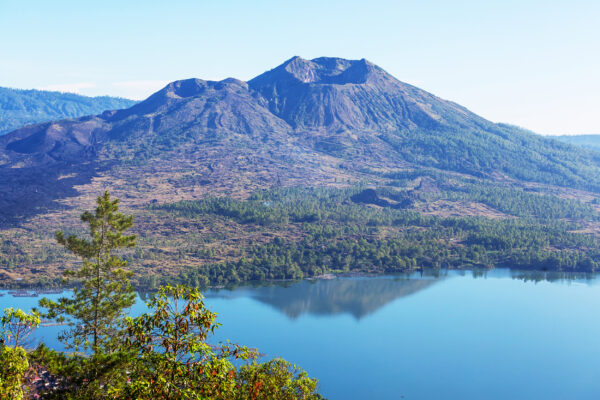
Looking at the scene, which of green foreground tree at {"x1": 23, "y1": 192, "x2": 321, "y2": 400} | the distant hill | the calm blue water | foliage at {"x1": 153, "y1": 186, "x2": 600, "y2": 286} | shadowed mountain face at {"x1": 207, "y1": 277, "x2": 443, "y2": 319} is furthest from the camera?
the distant hill

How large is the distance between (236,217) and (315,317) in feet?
194

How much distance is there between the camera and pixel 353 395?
175 feet

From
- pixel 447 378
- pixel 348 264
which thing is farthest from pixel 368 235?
pixel 447 378

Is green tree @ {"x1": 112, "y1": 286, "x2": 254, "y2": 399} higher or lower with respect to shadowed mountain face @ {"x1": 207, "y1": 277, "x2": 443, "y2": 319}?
higher

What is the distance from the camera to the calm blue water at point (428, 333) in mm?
57500

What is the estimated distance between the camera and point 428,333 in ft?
240

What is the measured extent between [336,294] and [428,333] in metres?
21.7

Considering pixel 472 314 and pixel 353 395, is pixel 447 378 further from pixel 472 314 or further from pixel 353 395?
pixel 472 314

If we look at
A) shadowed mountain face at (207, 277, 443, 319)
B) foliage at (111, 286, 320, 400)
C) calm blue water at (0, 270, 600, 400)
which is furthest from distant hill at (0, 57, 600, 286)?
foliage at (111, 286, 320, 400)

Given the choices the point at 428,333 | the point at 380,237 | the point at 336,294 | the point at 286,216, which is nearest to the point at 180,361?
the point at 428,333

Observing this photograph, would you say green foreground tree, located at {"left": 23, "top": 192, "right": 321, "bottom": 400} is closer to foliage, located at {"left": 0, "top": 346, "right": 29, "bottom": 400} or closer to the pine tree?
foliage, located at {"left": 0, "top": 346, "right": 29, "bottom": 400}

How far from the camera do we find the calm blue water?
57.5 metres

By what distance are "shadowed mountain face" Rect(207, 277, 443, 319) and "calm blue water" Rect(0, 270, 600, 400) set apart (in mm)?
177

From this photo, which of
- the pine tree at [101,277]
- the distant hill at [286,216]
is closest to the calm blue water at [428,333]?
the distant hill at [286,216]
